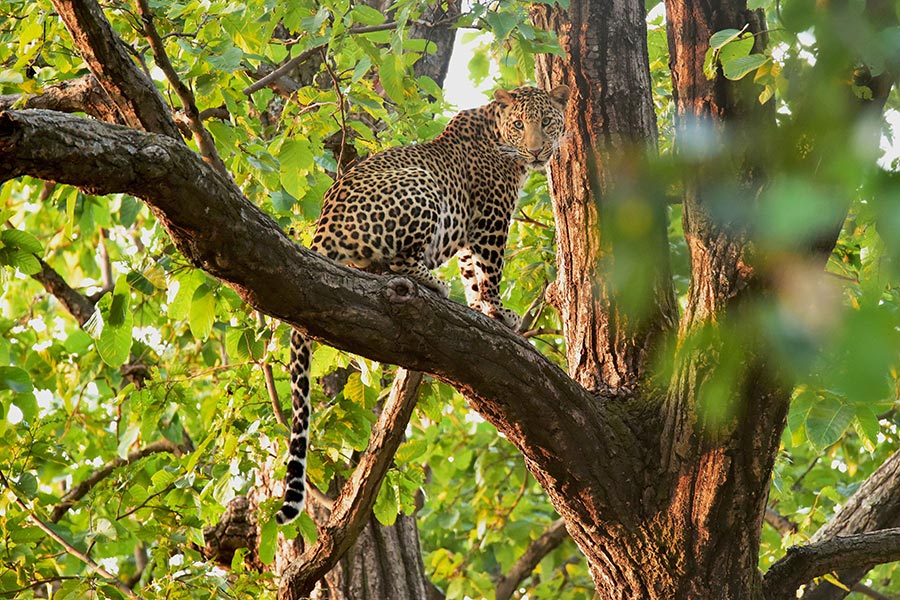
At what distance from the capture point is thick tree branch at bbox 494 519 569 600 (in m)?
7.98

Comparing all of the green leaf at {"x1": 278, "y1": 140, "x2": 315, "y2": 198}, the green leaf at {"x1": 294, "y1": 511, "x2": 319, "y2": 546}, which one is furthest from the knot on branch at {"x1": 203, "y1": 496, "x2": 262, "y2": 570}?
the green leaf at {"x1": 278, "y1": 140, "x2": 315, "y2": 198}

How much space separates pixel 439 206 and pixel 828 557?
2.41 metres

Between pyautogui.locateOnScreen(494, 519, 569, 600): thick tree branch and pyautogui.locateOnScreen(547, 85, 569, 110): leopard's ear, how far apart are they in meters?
3.68

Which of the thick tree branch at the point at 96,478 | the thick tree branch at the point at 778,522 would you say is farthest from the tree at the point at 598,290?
the thick tree branch at the point at 778,522

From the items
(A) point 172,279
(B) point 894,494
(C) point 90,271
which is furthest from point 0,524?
(C) point 90,271

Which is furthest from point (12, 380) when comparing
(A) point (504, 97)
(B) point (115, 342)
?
(A) point (504, 97)

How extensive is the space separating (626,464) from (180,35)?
2.86 metres

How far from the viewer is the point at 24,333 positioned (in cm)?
873

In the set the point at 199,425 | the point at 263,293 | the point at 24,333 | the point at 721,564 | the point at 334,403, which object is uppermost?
the point at 24,333

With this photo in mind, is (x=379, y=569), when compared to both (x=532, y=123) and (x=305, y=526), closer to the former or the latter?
(x=305, y=526)

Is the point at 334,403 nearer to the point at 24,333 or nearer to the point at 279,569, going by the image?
the point at 279,569

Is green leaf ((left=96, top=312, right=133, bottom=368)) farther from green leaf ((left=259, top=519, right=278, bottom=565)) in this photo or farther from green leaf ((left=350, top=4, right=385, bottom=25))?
green leaf ((left=350, top=4, right=385, bottom=25))

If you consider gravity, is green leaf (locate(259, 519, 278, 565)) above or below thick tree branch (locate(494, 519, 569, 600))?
below

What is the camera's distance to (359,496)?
5051mm
